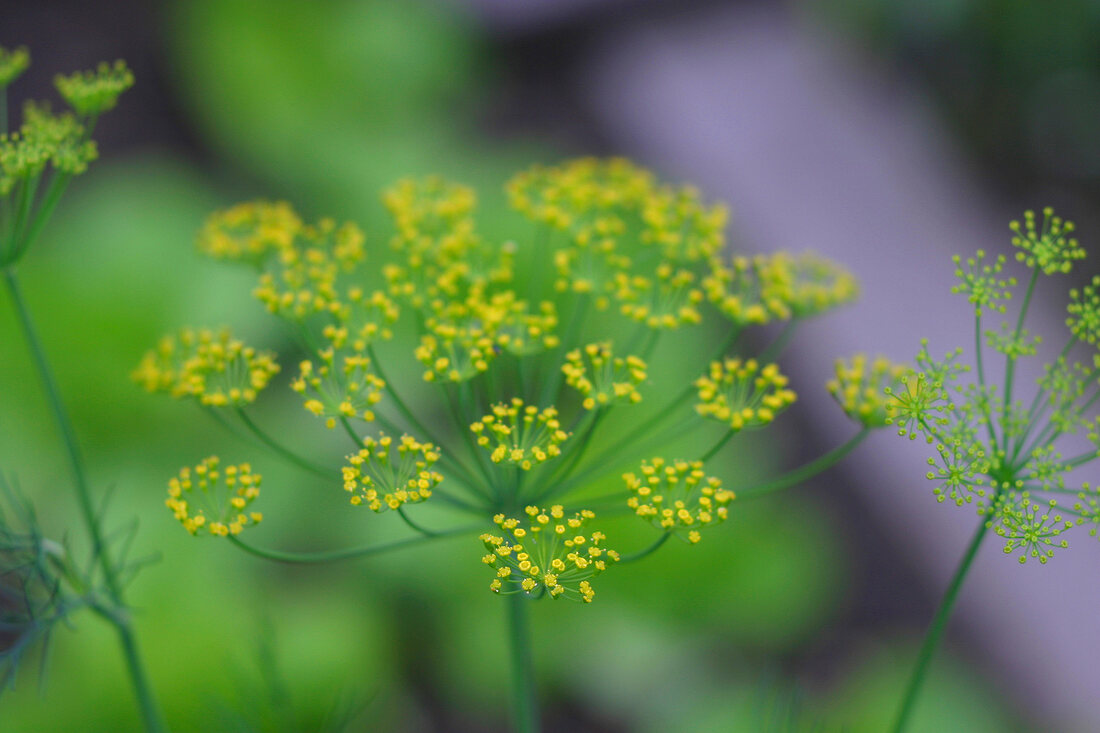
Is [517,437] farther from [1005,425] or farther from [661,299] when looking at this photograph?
[1005,425]

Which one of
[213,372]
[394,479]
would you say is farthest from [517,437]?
[213,372]

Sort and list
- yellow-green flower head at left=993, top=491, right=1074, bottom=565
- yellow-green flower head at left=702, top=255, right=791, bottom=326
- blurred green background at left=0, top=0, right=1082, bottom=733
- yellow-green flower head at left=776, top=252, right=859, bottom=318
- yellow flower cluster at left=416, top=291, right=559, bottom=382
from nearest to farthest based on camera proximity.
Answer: yellow-green flower head at left=993, top=491, right=1074, bottom=565
yellow flower cluster at left=416, top=291, right=559, bottom=382
yellow-green flower head at left=702, top=255, right=791, bottom=326
yellow-green flower head at left=776, top=252, right=859, bottom=318
blurred green background at left=0, top=0, right=1082, bottom=733

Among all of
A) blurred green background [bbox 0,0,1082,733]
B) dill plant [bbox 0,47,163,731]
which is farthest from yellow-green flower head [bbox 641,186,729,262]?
blurred green background [bbox 0,0,1082,733]

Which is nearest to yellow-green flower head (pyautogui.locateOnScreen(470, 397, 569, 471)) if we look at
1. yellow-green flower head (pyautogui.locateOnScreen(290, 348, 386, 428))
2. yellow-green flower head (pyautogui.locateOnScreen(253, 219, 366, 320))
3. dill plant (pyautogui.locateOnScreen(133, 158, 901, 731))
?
dill plant (pyautogui.locateOnScreen(133, 158, 901, 731))

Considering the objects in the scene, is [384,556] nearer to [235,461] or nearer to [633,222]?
[235,461]

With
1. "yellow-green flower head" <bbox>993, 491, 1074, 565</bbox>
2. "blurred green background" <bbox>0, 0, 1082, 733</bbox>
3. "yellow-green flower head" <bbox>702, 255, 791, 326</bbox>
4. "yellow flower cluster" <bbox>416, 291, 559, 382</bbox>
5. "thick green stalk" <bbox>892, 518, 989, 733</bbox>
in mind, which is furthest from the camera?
"blurred green background" <bbox>0, 0, 1082, 733</bbox>

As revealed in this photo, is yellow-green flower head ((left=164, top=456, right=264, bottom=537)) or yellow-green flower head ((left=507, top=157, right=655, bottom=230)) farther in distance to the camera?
yellow-green flower head ((left=507, top=157, right=655, bottom=230))

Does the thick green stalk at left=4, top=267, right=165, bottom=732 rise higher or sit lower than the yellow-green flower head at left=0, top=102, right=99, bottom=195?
lower

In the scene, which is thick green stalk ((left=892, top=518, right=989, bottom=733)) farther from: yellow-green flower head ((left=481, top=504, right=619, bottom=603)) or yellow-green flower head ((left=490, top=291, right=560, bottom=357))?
yellow-green flower head ((left=490, top=291, right=560, bottom=357))

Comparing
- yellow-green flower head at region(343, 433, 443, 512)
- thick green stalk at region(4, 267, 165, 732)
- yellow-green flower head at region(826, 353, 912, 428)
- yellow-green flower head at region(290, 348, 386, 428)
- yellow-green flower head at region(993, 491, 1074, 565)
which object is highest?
yellow-green flower head at region(826, 353, 912, 428)
